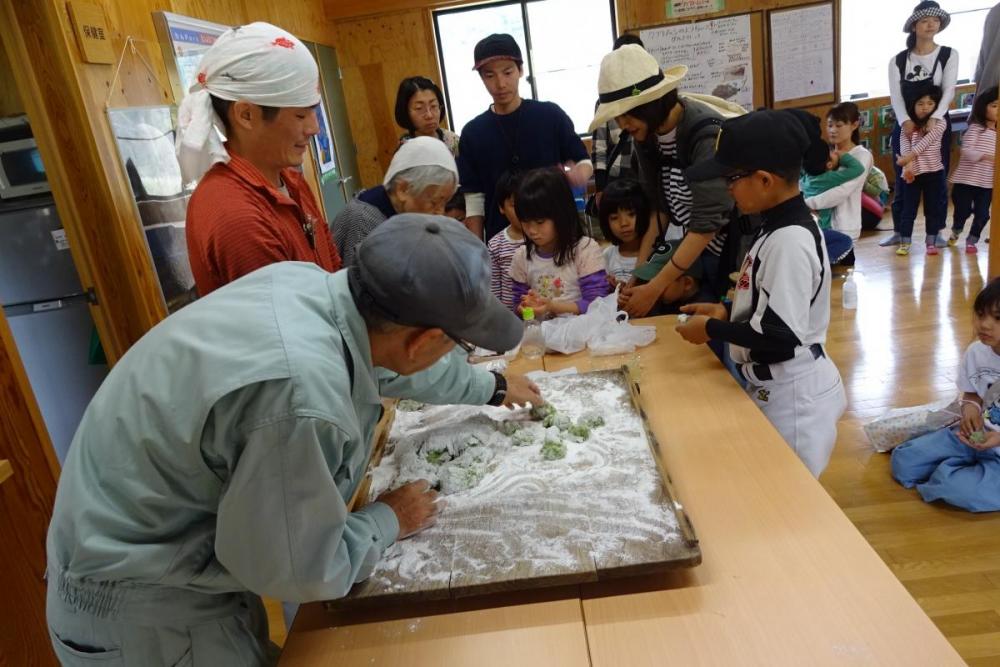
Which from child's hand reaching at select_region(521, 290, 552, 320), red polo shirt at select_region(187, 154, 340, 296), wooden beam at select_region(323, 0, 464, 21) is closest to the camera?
red polo shirt at select_region(187, 154, 340, 296)

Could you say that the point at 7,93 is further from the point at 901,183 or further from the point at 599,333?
the point at 901,183

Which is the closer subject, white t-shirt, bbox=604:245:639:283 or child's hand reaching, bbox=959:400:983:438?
child's hand reaching, bbox=959:400:983:438

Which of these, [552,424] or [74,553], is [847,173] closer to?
[552,424]

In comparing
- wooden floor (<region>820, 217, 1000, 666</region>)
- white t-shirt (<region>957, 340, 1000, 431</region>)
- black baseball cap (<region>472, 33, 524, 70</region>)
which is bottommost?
wooden floor (<region>820, 217, 1000, 666</region>)

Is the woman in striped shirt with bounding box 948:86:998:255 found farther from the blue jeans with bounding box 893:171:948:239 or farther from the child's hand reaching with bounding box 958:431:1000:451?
the child's hand reaching with bounding box 958:431:1000:451

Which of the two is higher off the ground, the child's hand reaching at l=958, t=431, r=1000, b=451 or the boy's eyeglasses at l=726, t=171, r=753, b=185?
the boy's eyeglasses at l=726, t=171, r=753, b=185

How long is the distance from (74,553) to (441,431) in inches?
29.1

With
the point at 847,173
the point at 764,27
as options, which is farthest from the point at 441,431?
the point at 764,27

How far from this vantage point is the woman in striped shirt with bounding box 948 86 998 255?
4426 mm

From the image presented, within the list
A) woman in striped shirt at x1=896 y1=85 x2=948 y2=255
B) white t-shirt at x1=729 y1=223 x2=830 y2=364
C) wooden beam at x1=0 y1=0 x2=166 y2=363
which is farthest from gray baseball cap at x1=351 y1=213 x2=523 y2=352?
woman in striped shirt at x1=896 y1=85 x2=948 y2=255

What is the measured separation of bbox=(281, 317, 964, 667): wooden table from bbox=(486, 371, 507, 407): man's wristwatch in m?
0.45

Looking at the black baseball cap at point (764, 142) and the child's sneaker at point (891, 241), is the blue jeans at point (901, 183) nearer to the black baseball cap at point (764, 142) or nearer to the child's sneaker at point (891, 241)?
the child's sneaker at point (891, 241)

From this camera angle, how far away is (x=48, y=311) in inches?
109

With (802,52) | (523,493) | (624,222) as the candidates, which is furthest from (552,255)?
(802,52)
